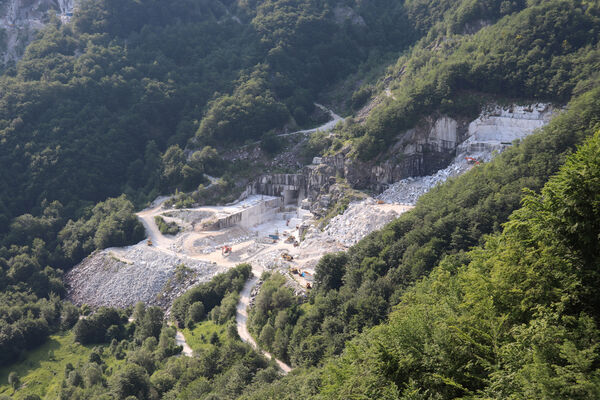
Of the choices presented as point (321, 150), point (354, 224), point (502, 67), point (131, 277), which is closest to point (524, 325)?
point (354, 224)

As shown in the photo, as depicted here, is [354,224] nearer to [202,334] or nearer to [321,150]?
[321,150]

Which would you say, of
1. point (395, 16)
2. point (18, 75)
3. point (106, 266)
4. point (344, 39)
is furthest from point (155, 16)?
point (106, 266)

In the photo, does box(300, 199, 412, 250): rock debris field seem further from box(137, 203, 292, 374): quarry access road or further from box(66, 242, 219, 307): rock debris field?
box(66, 242, 219, 307): rock debris field

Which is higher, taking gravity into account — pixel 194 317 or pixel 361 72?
pixel 361 72

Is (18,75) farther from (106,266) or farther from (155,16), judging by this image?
(106,266)

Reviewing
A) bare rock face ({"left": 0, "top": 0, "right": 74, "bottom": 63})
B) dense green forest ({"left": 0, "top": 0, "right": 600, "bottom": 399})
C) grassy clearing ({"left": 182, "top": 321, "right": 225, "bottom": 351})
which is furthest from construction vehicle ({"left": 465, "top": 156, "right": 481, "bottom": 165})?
bare rock face ({"left": 0, "top": 0, "right": 74, "bottom": 63})
